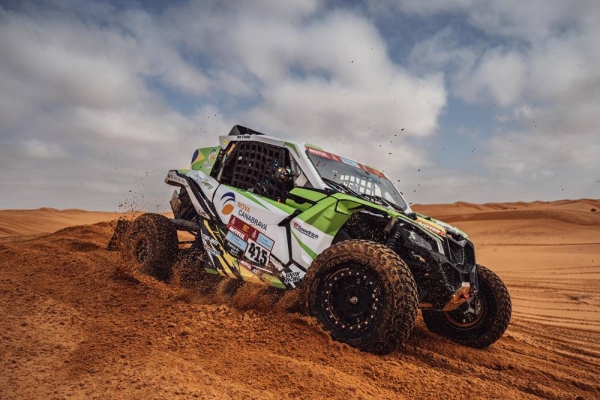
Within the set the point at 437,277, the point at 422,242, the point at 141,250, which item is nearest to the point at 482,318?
the point at 437,277

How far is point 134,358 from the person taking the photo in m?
A: 2.77

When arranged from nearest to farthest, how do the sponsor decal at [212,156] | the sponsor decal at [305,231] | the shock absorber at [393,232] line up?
the shock absorber at [393,232] → the sponsor decal at [305,231] → the sponsor decal at [212,156]

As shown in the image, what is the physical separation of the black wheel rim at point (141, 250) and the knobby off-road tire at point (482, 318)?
12.5 ft

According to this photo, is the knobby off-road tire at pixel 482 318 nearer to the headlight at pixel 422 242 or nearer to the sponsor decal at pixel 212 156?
the headlight at pixel 422 242

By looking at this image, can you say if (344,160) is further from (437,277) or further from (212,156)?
(437,277)

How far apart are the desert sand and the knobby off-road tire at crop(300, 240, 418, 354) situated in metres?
0.14

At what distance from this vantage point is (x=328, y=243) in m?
3.95

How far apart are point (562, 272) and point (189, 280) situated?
10193 millimetres

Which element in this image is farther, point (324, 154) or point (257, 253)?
point (324, 154)

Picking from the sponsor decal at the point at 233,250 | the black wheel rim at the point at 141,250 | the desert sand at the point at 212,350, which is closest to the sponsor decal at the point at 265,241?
the sponsor decal at the point at 233,250

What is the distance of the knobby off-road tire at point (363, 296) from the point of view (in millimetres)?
3143

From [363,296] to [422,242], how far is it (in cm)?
77

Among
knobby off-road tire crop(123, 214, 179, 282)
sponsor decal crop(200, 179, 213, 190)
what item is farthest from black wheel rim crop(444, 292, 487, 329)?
knobby off-road tire crop(123, 214, 179, 282)

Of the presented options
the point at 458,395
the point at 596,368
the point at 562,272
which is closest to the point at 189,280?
the point at 458,395
